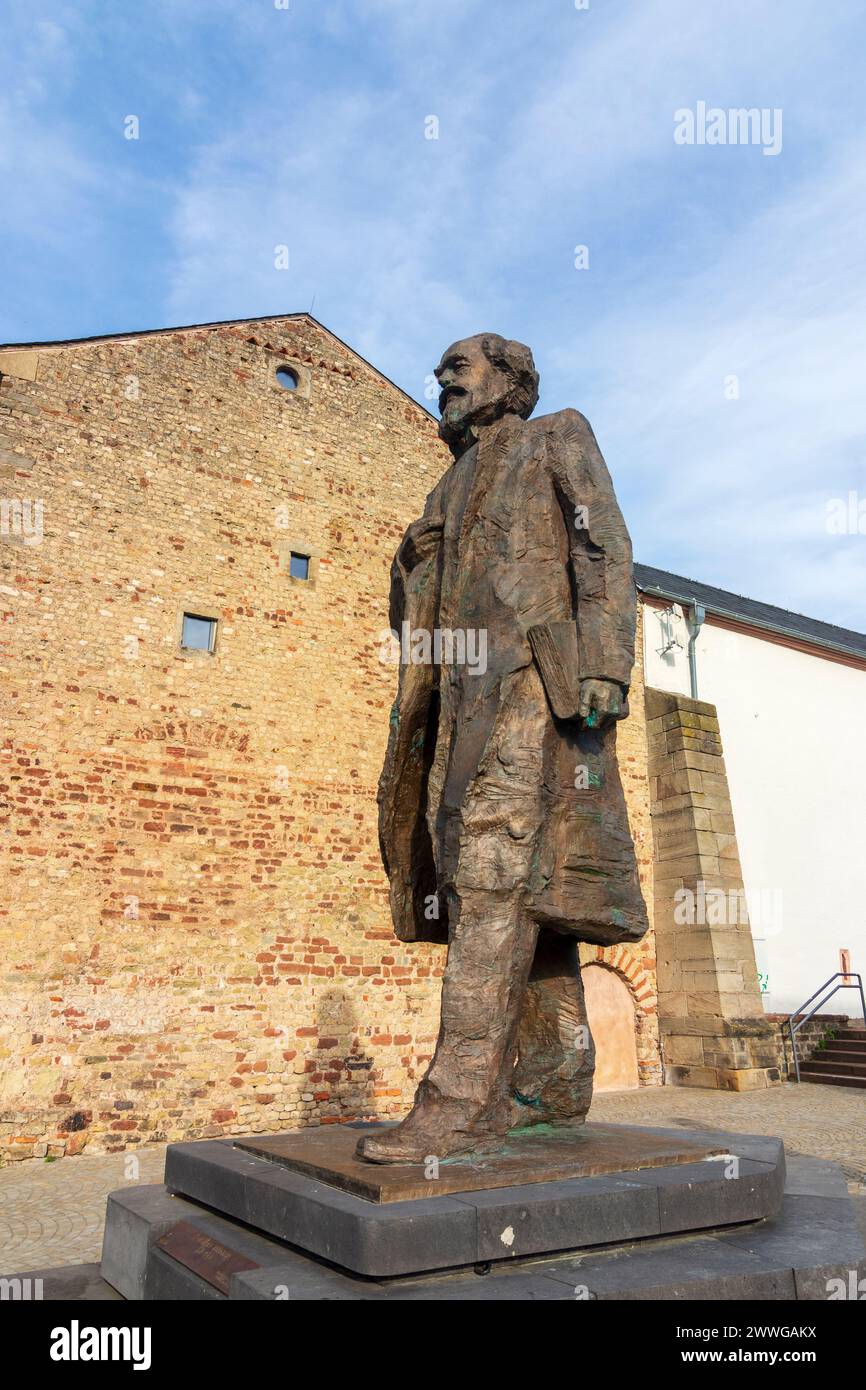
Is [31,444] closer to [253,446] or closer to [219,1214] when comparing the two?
[253,446]

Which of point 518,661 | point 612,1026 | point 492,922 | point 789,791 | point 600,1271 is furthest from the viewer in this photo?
point 789,791

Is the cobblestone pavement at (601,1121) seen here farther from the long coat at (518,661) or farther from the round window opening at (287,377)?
the round window opening at (287,377)

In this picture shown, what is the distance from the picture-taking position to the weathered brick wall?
9.65 metres

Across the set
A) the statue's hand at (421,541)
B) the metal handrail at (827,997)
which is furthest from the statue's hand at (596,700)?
the metal handrail at (827,997)

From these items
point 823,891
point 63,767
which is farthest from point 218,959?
point 823,891

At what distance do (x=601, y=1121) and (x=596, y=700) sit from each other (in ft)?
20.9

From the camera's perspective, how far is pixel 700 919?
13.7 meters

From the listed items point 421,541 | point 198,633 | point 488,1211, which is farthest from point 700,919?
point 488,1211

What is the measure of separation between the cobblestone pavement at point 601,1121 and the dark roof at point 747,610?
294 inches

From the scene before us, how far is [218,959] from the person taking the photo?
1043 cm

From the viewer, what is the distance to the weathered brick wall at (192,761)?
965 cm

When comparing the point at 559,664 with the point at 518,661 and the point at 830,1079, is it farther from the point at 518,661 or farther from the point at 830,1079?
the point at 830,1079

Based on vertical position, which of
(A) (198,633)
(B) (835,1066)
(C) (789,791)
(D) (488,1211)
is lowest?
(B) (835,1066)
